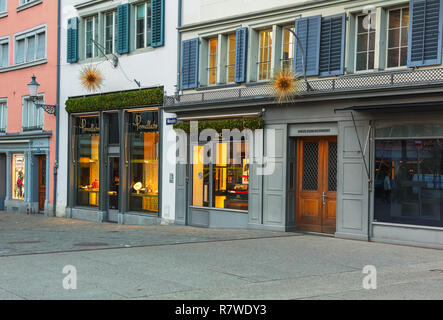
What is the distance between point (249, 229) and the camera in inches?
661

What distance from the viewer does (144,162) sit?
2075 cm

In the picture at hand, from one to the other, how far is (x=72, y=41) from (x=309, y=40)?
1130 cm

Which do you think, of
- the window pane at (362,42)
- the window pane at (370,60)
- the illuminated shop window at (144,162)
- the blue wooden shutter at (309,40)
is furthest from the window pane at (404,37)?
the illuminated shop window at (144,162)

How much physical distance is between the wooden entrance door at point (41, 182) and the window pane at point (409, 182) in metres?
16.1

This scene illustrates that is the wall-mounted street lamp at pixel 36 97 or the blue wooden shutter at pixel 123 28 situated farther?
the wall-mounted street lamp at pixel 36 97

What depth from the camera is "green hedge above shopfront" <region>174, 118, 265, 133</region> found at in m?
16.5

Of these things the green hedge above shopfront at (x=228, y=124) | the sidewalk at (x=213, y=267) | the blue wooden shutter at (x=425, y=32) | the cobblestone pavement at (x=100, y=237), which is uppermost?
the blue wooden shutter at (x=425, y=32)

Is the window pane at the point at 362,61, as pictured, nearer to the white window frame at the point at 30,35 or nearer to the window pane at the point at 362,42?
the window pane at the point at 362,42

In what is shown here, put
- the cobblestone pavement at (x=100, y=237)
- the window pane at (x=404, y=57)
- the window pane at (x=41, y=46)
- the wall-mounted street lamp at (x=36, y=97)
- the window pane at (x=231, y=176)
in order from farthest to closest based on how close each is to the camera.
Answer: the window pane at (x=41, y=46) < the wall-mounted street lamp at (x=36, y=97) < the window pane at (x=231, y=176) < the window pane at (x=404, y=57) < the cobblestone pavement at (x=100, y=237)

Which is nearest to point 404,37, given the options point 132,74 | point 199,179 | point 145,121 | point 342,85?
point 342,85

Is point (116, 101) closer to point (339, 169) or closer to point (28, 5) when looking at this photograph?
point (28, 5)

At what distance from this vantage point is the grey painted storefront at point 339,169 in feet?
44.5

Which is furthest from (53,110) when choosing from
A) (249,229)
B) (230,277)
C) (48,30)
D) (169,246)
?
(230,277)

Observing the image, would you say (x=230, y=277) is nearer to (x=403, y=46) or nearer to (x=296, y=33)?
(x=403, y=46)
